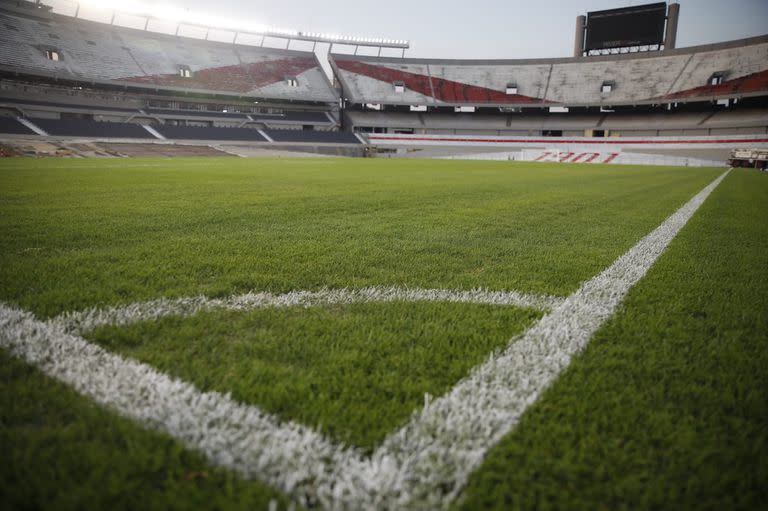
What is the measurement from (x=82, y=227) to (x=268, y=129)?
39650 mm

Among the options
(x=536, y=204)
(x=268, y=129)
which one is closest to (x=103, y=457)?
(x=536, y=204)

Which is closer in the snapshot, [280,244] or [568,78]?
[280,244]

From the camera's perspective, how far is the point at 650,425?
42.9 inches

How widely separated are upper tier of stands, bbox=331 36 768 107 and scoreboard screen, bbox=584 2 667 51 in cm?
196

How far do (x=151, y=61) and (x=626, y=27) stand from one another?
154 ft

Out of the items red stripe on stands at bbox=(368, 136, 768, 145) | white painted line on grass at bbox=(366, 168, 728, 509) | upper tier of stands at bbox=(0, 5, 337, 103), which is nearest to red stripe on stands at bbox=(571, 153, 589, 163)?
red stripe on stands at bbox=(368, 136, 768, 145)

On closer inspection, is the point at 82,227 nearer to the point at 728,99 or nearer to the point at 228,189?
the point at 228,189

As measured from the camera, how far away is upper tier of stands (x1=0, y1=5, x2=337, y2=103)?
32.2 m

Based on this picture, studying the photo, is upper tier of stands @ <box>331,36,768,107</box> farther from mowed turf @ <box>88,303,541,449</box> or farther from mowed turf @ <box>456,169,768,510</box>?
mowed turf @ <box>88,303,541,449</box>

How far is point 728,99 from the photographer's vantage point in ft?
121

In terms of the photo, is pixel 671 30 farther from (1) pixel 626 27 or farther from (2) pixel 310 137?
(2) pixel 310 137

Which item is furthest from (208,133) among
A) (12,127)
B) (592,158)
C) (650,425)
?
(650,425)

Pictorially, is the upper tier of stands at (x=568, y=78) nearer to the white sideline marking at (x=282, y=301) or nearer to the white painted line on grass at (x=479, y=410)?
the white sideline marking at (x=282, y=301)

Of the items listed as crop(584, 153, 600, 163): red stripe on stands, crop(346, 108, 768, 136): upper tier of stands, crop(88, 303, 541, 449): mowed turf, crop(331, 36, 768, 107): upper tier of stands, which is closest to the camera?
crop(88, 303, 541, 449): mowed turf
